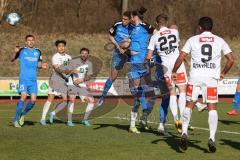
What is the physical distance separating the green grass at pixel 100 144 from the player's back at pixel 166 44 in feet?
5.98

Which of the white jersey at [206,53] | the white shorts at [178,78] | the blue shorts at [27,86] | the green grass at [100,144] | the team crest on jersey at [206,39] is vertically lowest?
the green grass at [100,144]

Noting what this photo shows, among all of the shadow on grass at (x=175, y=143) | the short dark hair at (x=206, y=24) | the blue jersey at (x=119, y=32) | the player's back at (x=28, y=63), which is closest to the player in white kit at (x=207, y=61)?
the short dark hair at (x=206, y=24)

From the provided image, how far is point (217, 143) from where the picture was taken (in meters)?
11.0

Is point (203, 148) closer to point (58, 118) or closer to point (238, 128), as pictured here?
point (238, 128)

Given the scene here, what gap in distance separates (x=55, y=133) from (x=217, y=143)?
381 centimetres

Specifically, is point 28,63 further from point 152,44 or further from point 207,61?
point 207,61

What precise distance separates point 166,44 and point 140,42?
3.48 feet

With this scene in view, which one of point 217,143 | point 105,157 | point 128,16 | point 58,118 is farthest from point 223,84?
point 105,157

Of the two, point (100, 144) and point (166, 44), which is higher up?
point (166, 44)

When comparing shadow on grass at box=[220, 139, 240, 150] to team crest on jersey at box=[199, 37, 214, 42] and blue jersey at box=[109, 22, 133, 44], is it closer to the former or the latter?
team crest on jersey at box=[199, 37, 214, 42]

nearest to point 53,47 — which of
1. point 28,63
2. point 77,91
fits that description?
point 77,91

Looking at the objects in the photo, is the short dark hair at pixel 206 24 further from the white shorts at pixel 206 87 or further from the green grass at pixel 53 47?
the green grass at pixel 53 47

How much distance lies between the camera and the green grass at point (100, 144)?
377 inches

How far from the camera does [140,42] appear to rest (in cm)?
1329
